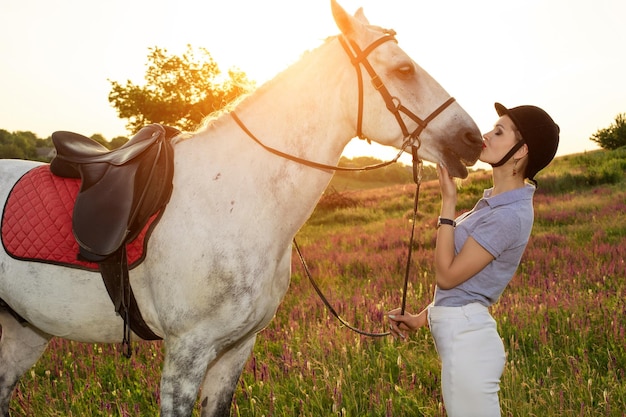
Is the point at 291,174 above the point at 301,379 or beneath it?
above

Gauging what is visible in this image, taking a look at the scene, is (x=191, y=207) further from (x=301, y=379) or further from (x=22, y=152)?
(x=22, y=152)

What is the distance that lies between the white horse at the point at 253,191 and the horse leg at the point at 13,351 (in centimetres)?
93

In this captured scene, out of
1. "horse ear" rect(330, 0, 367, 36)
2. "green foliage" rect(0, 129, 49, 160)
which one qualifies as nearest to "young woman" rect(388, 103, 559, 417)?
"horse ear" rect(330, 0, 367, 36)

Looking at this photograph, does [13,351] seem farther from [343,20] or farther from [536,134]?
[536,134]

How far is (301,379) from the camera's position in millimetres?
3654

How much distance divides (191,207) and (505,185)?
1.79 metres

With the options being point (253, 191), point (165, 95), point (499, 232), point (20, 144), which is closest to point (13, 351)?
point (253, 191)

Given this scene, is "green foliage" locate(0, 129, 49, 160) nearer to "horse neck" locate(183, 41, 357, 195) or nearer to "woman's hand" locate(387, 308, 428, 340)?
"horse neck" locate(183, 41, 357, 195)

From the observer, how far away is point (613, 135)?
3562cm

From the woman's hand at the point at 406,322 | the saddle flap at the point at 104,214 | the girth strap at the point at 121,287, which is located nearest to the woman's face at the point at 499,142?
the woman's hand at the point at 406,322

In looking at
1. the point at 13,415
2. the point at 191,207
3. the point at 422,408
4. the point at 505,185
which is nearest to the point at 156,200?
the point at 191,207

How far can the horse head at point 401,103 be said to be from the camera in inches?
97.2

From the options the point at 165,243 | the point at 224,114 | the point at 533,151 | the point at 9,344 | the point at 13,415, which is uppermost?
the point at 224,114

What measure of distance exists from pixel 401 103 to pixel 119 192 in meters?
1.68
